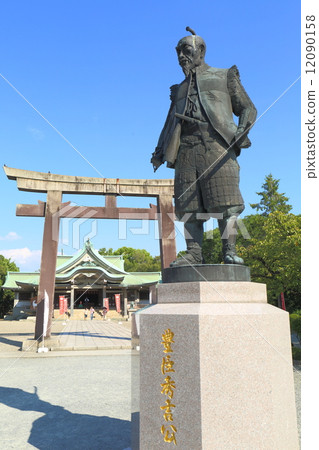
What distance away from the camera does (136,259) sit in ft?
173

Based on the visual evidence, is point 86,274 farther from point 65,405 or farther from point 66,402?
point 65,405

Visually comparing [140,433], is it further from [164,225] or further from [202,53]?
[164,225]

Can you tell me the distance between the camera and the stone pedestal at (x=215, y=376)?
2.07 meters

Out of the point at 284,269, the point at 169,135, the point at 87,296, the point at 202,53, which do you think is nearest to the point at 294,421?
the point at 169,135

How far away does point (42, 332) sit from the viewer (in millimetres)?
9891

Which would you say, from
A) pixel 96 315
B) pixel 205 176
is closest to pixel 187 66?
pixel 205 176

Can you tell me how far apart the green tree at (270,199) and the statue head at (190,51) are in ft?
88.3

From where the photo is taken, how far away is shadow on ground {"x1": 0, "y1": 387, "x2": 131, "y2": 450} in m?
3.35

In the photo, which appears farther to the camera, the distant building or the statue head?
the distant building

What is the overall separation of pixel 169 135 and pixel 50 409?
4.06 metres

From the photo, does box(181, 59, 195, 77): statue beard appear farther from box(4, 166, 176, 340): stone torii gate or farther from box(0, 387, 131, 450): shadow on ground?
box(4, 166, 176, 340): stone torii gate

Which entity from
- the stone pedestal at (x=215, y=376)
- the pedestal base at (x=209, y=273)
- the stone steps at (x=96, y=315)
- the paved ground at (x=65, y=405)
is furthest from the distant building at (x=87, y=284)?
the stone pedestal at (x=215, y=376)

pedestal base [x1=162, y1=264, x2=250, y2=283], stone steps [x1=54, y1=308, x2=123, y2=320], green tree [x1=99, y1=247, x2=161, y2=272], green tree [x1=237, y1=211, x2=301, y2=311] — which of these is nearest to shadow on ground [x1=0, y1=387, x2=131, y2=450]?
pedestal base [x1=162, y1=264, x2=250, y2=283]

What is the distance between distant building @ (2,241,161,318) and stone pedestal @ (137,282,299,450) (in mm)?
24568
